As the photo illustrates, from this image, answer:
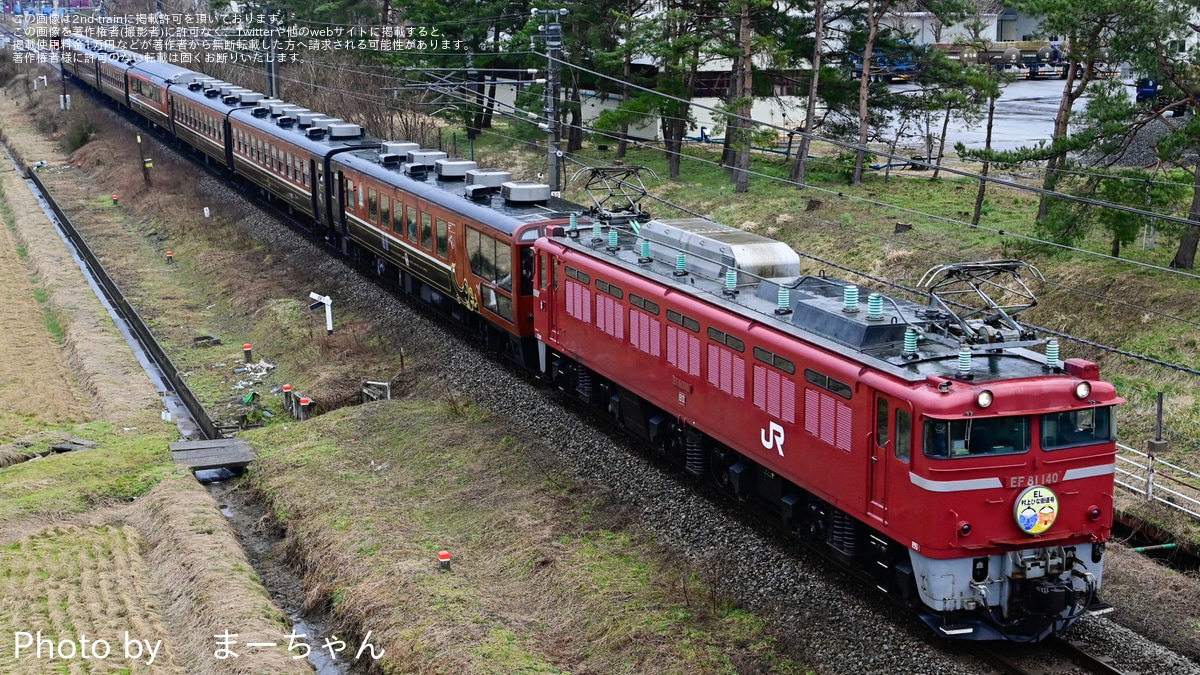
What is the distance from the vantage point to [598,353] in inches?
761

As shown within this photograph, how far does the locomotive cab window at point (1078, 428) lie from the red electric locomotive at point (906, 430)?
0.05 ft

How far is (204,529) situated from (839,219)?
2150cm

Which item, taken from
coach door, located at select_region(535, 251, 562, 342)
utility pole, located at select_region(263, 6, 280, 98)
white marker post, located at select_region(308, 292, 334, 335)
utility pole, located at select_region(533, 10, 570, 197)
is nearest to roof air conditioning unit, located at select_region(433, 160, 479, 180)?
utility pole, located at select_region(533, 10, 570, 197)

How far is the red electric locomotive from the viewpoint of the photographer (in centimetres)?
1216

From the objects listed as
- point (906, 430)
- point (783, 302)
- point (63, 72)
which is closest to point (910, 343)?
point (906, 430)

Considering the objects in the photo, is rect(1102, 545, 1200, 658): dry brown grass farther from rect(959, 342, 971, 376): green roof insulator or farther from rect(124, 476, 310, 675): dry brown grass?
rect(124, 476, 310, 675): dry brown grass

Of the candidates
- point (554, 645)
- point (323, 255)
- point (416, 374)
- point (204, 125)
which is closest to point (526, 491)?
Answer: point (554, 645)

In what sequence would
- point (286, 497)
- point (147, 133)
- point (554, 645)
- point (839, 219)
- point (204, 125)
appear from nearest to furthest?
point (554, 645) → point (286, 497) → point (839, 219) → point (204, 125) → point (147, 133)

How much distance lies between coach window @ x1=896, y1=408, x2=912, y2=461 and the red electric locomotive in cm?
2

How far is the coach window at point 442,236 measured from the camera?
24953 mm

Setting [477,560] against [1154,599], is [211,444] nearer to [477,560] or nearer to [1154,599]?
[477,560]

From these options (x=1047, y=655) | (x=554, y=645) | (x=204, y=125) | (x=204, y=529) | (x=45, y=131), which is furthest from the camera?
(x=45, y=131)

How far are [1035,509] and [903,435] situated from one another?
150 cm

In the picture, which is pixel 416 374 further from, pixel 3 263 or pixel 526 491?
pixel 3 263
